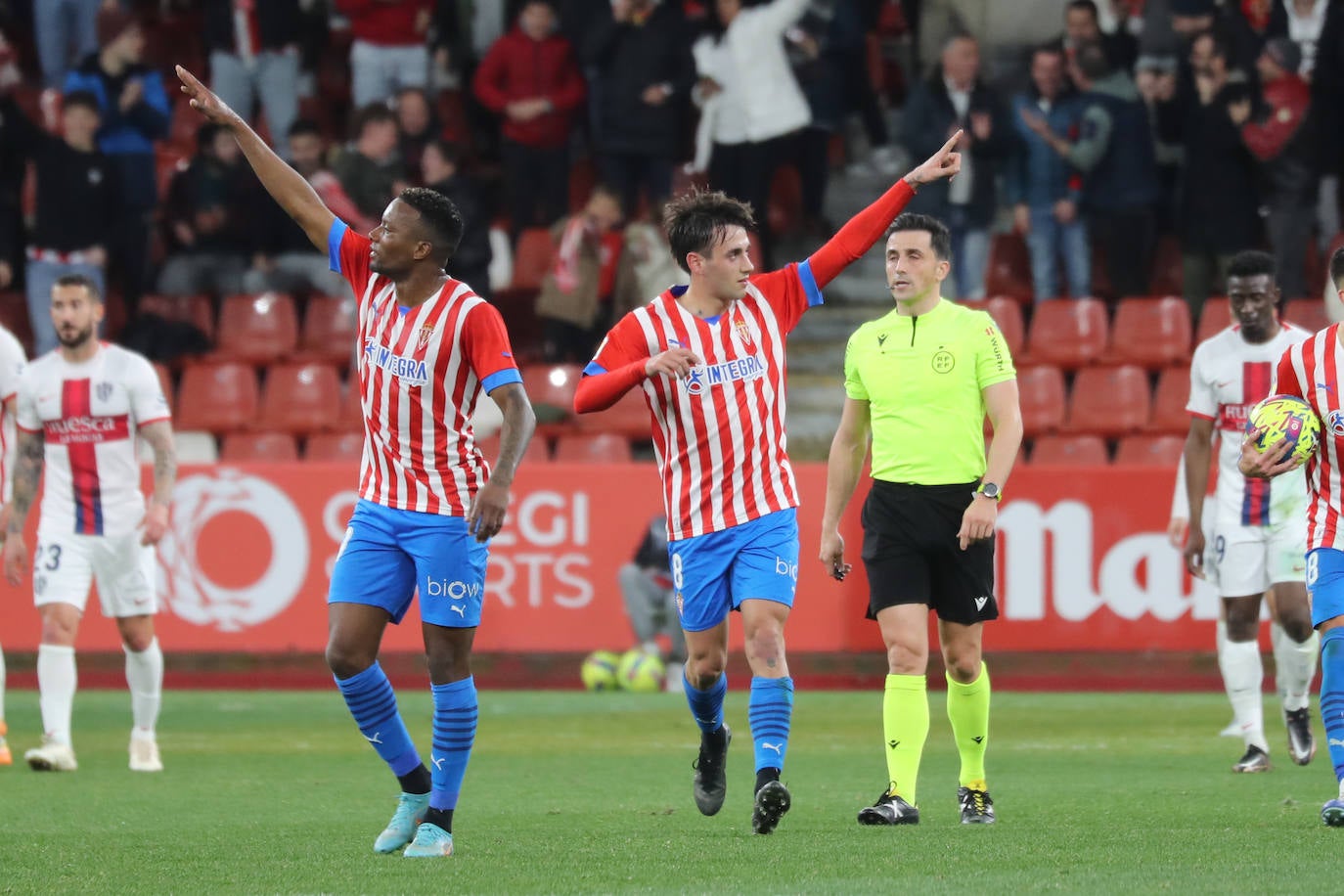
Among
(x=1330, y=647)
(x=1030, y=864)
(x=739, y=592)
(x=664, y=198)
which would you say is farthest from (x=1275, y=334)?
(x=664, y=198)

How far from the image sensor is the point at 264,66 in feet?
63.6

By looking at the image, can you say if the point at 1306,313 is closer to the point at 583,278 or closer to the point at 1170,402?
the point at 1170,402

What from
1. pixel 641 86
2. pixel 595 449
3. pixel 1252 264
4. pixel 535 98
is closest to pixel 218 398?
pixel 595 449

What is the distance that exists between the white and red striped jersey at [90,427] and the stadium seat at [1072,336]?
892 cm

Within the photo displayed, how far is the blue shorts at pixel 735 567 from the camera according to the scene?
24.3 ft

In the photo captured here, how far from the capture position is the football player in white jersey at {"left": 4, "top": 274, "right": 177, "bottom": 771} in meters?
10.4

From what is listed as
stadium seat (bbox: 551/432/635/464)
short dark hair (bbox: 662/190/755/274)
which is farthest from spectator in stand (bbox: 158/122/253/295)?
short dark hair (bbox: 662/190/755/274)

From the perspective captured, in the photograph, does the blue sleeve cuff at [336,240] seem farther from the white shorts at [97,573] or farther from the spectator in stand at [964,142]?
the spectator in stand at [964,142]

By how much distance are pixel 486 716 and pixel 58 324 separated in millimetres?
4119

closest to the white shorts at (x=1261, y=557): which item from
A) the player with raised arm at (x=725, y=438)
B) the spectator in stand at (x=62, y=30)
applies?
the player with raised arm at (x=725, y=438)

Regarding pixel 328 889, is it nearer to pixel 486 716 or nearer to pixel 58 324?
pixel 58 324

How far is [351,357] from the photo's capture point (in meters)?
18.0

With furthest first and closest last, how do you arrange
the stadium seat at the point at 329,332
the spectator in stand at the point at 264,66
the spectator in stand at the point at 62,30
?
the spectator in stand at the point at 62,30
the spectator in stand at the point at 264,66
the stadium seat at the point at 329,332

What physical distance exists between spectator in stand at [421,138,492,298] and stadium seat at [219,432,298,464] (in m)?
1.94
